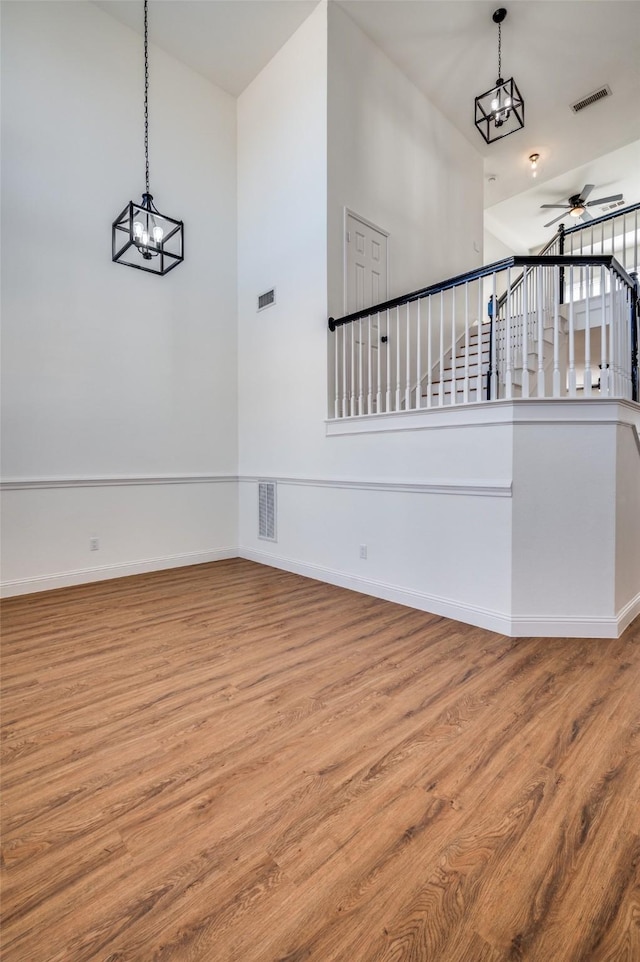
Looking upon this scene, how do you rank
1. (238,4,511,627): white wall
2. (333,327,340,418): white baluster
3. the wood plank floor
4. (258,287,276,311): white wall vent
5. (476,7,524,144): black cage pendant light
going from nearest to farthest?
the wood plank floor
(238,4,511,627): white wall
(476,7,524,144): black cage pendant light
(333,327,340,418): white baluster
(258,287,276,311): white wall vent

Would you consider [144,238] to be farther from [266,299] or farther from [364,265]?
[364,265]

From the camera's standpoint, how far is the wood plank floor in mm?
1051

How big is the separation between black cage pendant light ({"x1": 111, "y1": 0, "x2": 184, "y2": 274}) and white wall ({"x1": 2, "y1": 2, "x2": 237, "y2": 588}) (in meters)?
0.13

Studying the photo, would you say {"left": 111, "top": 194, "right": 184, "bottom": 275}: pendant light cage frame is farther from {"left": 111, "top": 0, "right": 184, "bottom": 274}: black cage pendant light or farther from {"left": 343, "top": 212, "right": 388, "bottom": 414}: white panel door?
{"left": 343, "top": 212, "right": 388, "bottom": 414}: white panel door

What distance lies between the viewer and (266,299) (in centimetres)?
481

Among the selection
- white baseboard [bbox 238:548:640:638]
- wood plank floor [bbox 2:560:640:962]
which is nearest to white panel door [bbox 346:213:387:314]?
white baseboard [bbox 238:548:640:638]

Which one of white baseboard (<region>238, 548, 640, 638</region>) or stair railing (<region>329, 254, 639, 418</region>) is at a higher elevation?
stair railing (<region>329, 254, 639, 418</region>)

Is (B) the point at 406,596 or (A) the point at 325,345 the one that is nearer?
(B) the point at 406,596

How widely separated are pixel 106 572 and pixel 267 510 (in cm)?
166

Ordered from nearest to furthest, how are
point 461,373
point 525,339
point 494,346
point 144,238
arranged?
1. point 525,339
2. point 494,346
3. point 144,238
4. point 461,373

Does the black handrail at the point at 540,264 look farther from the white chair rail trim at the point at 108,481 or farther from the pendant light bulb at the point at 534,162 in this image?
the pendant light bulb at the point at 534,162

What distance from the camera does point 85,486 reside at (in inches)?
161

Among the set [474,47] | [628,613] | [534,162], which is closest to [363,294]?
[474,47]

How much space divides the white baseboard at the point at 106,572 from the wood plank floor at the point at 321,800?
3.88 feet
